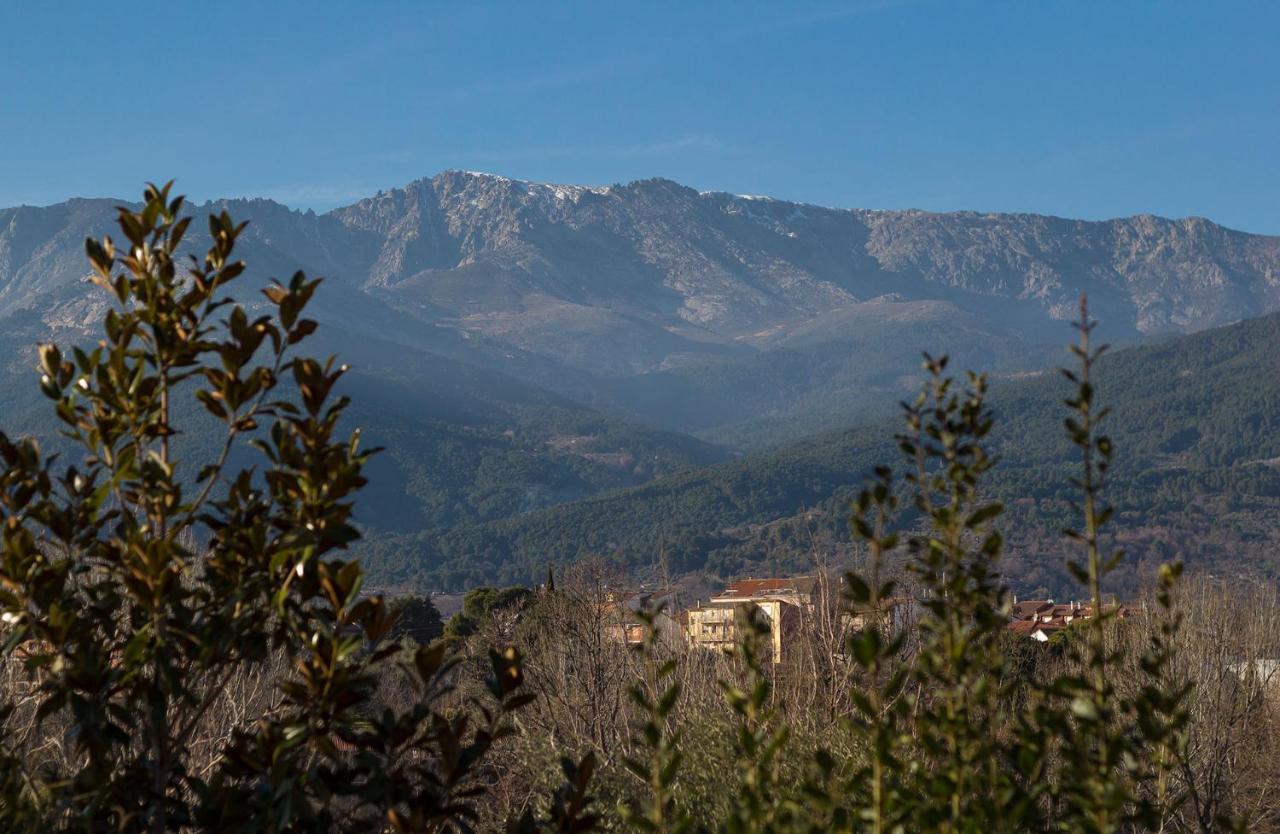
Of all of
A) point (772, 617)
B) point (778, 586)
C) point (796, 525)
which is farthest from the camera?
point (796, 525)

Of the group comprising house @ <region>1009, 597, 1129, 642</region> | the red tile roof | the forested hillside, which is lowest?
the forested hillside

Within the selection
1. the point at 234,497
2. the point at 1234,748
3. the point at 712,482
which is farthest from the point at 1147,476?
the point at 234,497

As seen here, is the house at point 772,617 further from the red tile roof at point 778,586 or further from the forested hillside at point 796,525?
the forested hillside at point 796,525

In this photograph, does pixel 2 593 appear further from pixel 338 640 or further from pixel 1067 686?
pixel 1067 686

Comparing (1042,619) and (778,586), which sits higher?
(778,586)

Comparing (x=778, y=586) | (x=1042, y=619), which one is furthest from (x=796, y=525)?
(x=778, y=586)

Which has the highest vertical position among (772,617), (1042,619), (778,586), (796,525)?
(772,617)

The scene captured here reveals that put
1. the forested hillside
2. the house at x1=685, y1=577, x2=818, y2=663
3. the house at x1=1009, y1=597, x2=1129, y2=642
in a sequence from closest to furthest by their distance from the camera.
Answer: the house at x1=685, y1=577, x2=818, y2=663 < the house at x1=1009, y1=597, x2=1129, y2=642 < the forested hillside

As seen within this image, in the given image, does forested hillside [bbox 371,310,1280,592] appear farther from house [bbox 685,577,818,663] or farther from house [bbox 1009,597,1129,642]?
house [bbox 685,577,818,663]

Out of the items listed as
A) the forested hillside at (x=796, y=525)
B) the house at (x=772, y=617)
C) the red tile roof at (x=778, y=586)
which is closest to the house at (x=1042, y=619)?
the red tile roof at (x=778, y=586)

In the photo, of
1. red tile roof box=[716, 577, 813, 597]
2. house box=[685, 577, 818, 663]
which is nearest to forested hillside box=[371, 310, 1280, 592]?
red tile roof box=[716, 577, 813, 597]

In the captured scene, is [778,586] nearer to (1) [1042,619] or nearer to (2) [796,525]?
(1) [1042,619]

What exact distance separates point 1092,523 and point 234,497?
8.85 feet

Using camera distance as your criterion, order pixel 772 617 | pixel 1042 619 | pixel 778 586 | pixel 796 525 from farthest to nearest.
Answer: pixel 796 525
pixel 1042 619
pixel 778 586
pixel 772 617
